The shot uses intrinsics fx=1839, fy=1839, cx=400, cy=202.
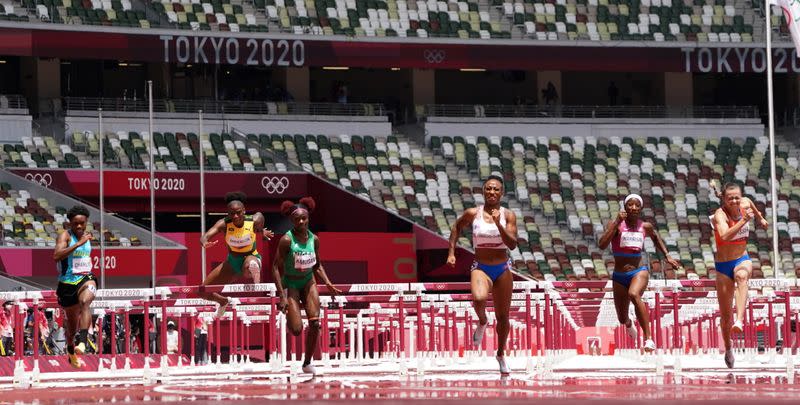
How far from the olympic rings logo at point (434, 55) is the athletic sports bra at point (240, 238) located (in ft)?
96.7

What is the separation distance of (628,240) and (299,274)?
3.74m

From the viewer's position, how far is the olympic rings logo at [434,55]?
166ft

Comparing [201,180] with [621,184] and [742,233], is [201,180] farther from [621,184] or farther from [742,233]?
[742,233]

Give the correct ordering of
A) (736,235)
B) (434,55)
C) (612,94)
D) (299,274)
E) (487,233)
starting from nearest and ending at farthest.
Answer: (487,233)
(736,235)
(299,274)
(434,55)
(612,94)

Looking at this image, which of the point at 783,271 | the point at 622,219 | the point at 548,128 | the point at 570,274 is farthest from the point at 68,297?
the point at 548,128

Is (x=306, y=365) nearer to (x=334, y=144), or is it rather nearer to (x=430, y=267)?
(x=430, y=267)

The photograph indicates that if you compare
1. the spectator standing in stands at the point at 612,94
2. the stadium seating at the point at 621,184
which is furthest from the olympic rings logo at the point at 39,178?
the spectator standing in stands at the point at 612,94

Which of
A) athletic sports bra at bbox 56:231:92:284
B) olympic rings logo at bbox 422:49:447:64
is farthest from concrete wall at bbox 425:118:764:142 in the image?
athletic sports bra at bbox 56:231:92:284

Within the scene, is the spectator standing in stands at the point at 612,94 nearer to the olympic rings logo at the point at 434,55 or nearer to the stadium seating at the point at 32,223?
the olympic rings logo at the point at 434,55

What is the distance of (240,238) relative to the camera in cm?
2144

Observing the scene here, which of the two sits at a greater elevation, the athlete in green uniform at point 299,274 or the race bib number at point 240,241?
the race bib number at point 240,241

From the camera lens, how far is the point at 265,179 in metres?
46.0

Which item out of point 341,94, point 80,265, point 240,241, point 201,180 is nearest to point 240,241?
point 240,241

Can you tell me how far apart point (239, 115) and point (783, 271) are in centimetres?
1475
